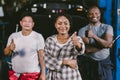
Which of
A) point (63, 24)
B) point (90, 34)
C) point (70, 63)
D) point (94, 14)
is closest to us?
point (70, 63)

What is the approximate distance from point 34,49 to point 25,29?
276mm

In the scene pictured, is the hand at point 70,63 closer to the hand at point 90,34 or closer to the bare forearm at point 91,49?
the hand at point 90,34

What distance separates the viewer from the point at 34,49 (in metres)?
4.11

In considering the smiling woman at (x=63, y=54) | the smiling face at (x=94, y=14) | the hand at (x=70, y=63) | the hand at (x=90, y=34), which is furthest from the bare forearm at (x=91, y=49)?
the hand at (x=70, y=63)

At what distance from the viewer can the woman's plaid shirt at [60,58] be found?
151 inches

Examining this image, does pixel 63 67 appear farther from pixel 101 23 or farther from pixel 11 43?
pixel 101 23

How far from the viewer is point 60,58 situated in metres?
3.87

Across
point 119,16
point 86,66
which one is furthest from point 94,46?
point 119,16

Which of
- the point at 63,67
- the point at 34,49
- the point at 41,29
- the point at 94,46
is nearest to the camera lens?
the point at 63,67

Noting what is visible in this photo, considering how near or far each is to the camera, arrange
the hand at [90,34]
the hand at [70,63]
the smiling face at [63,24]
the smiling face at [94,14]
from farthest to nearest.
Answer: the smiling face at [94,14] < the hand at [90,34] < the smiling face at [63,24] < the hand at [70,63]

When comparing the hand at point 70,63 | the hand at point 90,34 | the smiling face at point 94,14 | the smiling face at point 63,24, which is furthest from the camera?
the smiling face at point 94,14

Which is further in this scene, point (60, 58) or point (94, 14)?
Answer: point (94, 14)

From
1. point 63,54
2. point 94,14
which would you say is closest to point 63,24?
point 63,54

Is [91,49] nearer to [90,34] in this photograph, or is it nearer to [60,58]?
[90,34]
